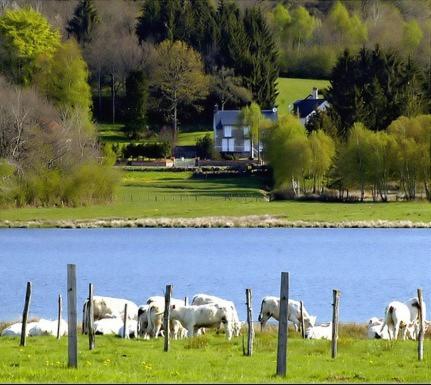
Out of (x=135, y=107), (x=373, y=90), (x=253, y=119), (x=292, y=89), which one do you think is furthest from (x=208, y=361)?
(x=292, y=89)

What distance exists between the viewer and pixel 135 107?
375 ft

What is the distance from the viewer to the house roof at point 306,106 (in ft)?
398

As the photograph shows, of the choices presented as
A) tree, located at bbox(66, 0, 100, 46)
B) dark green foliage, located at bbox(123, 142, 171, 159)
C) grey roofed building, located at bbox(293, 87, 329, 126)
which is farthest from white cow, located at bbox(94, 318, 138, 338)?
tree, located at bbox(66, 0, 100, 46)

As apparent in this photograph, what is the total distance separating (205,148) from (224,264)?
58.0 metres

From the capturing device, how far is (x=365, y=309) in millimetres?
35688

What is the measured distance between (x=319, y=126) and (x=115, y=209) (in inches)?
999

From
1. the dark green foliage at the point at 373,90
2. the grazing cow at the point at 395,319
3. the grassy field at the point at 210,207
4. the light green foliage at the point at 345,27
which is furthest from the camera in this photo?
the light green foliage at the point at 345,27

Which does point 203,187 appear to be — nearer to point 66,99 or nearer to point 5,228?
point 66,99

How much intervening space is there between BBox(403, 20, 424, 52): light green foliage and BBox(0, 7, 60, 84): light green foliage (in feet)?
153

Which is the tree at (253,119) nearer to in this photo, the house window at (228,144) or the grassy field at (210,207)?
the house window at (228,144)

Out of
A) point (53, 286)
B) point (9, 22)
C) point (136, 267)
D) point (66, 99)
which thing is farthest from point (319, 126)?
point (53, 286)

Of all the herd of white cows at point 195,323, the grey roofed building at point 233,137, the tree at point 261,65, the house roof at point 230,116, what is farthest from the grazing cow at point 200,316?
the tree at point 261,65

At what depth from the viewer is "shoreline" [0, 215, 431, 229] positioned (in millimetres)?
68438

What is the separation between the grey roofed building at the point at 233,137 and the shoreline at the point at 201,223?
41.8 metres
